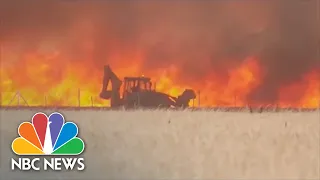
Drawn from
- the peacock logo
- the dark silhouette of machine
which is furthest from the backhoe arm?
the peacock logo

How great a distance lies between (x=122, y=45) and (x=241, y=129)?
1.90 feet

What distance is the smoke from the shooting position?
111 inches

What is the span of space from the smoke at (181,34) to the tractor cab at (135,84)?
0.06m

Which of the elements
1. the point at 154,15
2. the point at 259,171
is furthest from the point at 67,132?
Result: the point at 259,171

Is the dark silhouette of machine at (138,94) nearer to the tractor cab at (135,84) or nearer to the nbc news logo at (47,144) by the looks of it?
the tractor cab at (135,84)

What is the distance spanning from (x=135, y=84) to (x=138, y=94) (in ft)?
0.14

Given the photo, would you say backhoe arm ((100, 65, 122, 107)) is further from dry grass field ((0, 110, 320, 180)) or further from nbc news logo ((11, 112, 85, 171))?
nbc news logo ((11, 112, 85, 171))

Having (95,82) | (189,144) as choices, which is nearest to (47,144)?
(95,82)

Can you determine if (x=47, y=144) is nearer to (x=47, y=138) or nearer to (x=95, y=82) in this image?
(x=47, y=138)

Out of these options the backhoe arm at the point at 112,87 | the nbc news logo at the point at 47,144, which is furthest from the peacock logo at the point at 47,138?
the backhoe arm at the point at 112,87

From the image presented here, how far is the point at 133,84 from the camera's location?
282cm

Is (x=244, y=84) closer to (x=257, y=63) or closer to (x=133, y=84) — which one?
(x=257, y=63)

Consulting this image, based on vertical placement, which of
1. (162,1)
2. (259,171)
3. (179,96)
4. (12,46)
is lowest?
(259,171)

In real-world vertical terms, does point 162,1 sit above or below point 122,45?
above
